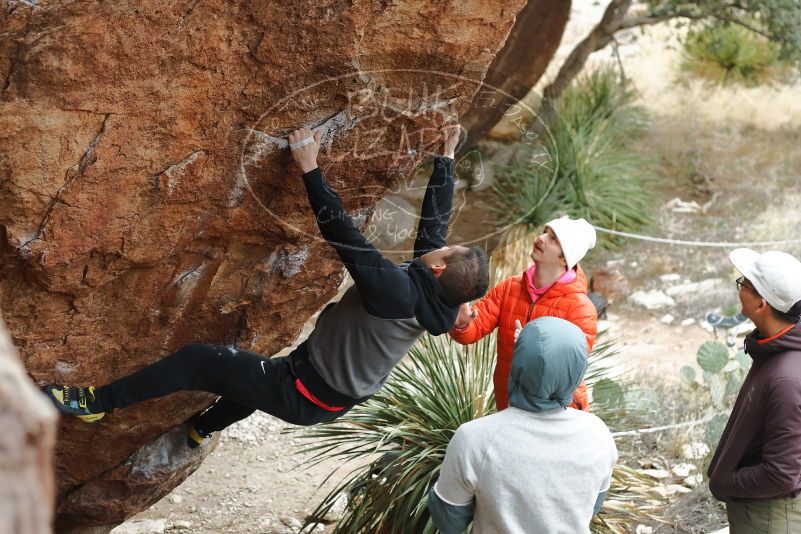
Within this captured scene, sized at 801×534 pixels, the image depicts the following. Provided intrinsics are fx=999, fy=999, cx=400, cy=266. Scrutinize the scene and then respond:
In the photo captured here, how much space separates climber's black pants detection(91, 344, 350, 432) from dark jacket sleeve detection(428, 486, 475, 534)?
962mm

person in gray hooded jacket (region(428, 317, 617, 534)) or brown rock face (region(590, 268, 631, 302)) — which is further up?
person in gray hooded jacket (region(428, 317, 617, 534))

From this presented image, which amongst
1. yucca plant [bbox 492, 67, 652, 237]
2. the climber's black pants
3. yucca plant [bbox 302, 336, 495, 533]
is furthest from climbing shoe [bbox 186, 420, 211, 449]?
yucca plant [bbox 492, 67, 652, 237]

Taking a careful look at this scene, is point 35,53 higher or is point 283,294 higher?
point 35,53

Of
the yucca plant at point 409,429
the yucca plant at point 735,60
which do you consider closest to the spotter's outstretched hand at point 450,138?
the yucca plant at point 409,429

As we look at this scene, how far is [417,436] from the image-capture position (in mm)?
5152

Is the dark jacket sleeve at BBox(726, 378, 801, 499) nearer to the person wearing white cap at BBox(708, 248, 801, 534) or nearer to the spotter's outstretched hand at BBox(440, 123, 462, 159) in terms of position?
the person wearing white cap at BBox(708, 248, 801, 534)

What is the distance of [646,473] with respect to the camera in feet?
18.6

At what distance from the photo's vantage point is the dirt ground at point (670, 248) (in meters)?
6.31

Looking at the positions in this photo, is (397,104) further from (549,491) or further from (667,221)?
(667,221)

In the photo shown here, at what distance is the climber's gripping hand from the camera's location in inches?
146

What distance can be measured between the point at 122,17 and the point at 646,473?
3857 mm

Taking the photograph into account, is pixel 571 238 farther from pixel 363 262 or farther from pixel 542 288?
pixel 363 262

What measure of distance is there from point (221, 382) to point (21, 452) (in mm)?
2720

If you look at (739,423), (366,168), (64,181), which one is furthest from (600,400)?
(64,181)
